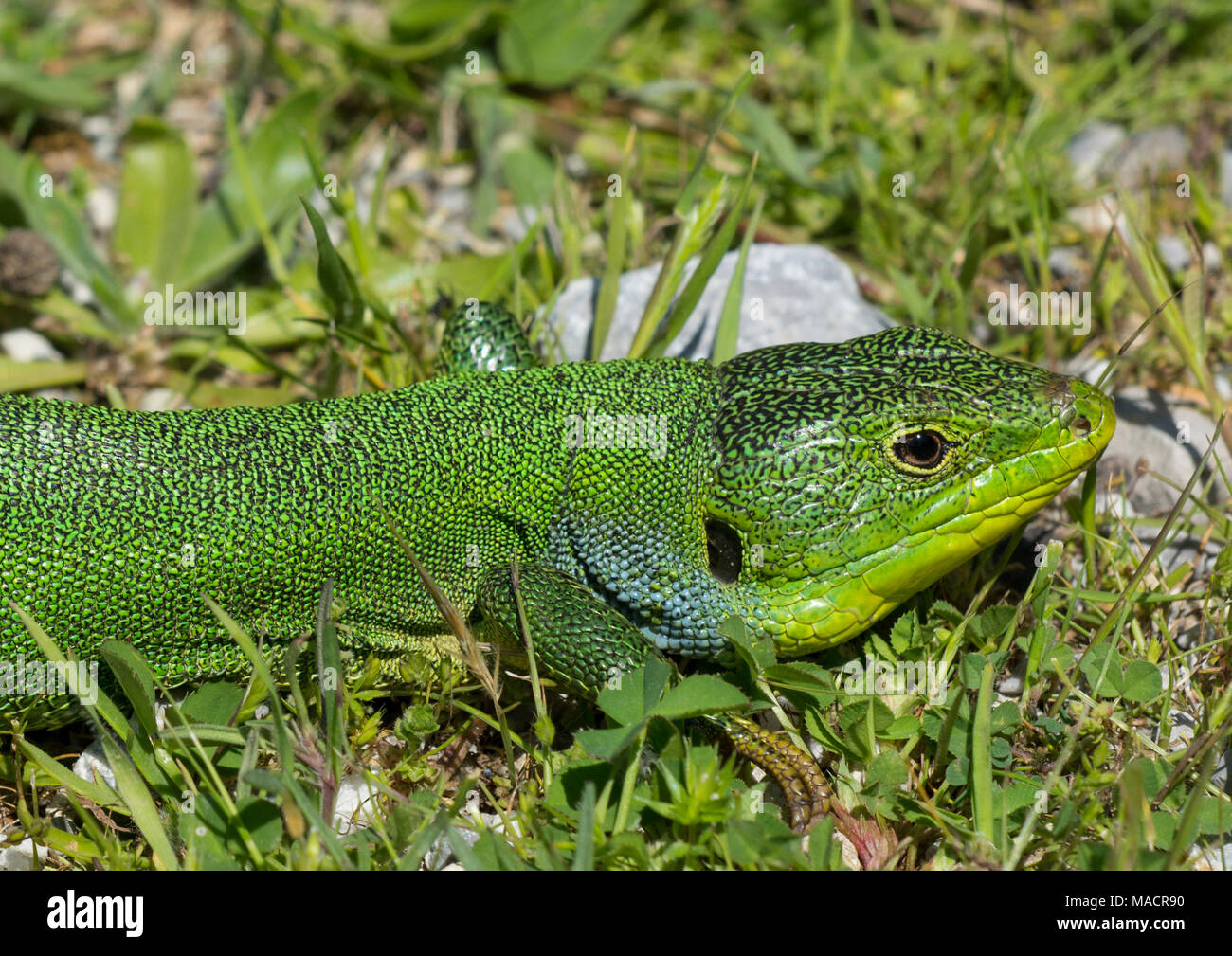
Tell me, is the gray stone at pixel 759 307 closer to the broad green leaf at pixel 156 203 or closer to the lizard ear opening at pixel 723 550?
the lizard ear opening at pixel 723 550

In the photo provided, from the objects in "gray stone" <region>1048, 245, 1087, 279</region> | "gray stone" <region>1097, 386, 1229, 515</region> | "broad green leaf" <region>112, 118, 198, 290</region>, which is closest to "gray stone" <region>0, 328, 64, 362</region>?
"broad green leaf" <region>112, 118, 198, 290</region>

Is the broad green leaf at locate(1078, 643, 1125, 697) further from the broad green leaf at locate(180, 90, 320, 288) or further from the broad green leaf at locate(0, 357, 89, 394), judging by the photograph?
the broad green leaf at locate(0, 357, 89, 394)

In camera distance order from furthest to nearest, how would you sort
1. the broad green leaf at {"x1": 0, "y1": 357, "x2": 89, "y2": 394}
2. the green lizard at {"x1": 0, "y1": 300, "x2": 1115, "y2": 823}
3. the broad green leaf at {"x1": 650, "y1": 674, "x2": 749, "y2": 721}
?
the broad green leaf at {"x1": 0, "y1": 357, "x2": 89, "y2": 394}
the green lizard at {"x1": 0, "y1": 300, "x2": 1115, "y2": 823}
the broad green leaf at {"x1": 650, "y1": 674, "x2": 749, "y2": 721}

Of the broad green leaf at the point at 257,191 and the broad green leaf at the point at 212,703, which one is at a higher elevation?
the broad green leaf at the point at 257,191

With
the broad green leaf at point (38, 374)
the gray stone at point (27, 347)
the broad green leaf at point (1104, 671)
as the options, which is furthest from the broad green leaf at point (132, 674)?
the broad green leaf at point (1104, 671)

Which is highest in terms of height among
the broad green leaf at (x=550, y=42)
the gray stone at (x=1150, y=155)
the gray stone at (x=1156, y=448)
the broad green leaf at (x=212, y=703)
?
the broad green leaf at (x=550, y=42)
